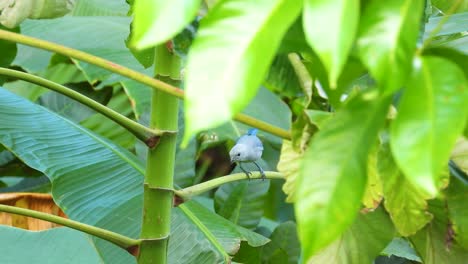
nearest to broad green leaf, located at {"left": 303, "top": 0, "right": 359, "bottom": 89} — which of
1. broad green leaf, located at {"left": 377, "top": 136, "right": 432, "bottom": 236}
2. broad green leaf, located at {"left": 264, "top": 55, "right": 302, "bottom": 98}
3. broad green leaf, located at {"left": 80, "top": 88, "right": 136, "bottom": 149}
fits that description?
broad green leaf, located at {"left": 377, "top": 136, "right": 432, "bottom": 236}

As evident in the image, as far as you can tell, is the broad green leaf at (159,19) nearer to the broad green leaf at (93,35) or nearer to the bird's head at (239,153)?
the bird's head at (239,153)

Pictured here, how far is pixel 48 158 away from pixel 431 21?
2.12 ft

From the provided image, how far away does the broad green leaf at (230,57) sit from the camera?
39 centimetres

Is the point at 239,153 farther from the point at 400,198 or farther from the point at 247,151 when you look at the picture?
the point at 400,198

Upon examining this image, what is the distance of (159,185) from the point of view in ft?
3.21

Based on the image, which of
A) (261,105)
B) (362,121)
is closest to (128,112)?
(261,105)

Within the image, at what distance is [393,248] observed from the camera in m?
1.37

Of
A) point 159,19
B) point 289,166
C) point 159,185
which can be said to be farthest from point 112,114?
point 159,19

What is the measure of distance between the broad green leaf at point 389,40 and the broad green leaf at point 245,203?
1273 millimetres

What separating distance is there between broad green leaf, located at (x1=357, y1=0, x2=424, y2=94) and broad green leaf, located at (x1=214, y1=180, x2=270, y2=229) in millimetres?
1273

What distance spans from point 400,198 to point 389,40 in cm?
26

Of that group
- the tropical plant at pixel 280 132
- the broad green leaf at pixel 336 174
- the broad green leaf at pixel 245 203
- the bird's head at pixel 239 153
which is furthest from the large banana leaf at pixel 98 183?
the broad green leaf at pixel 336 174

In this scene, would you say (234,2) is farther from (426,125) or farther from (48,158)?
(48,158)

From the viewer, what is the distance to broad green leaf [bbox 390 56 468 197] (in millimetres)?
400
